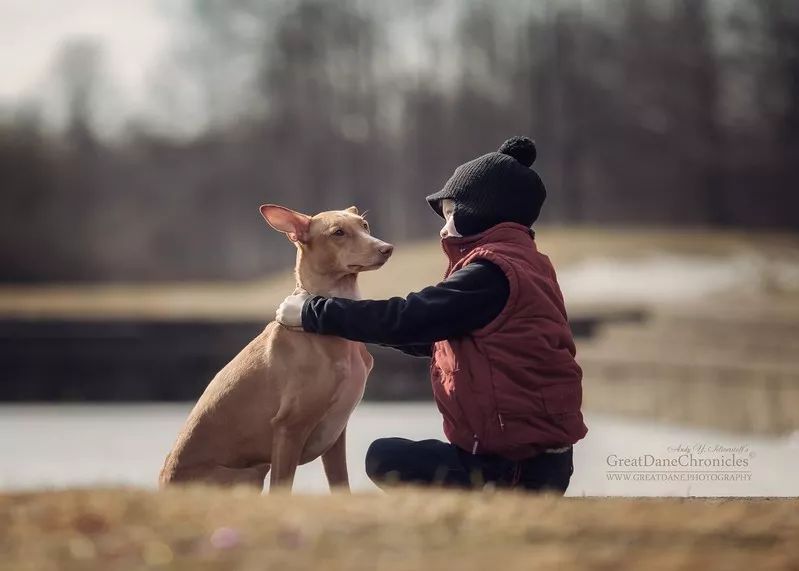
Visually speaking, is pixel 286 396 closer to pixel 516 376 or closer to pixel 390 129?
pixel 516 376

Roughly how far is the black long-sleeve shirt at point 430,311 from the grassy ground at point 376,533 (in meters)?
0.66

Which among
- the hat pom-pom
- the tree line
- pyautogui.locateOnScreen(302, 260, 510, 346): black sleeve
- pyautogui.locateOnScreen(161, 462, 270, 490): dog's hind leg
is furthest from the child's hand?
the tree line

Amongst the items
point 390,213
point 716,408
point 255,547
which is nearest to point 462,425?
point 255,547

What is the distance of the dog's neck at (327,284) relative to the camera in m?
3.45

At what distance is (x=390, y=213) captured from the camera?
18797 millimetres

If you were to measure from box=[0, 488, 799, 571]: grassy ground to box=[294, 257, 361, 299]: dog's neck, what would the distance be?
101 cm

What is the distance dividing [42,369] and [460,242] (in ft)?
31.6

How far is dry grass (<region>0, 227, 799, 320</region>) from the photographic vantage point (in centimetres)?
1545

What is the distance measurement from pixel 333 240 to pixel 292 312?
0.26 m

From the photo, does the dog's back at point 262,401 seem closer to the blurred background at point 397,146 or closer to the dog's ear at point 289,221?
the dog's ear at point 289,221

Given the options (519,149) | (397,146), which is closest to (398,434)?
(519,149)

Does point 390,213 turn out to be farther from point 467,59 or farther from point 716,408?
point 716,408

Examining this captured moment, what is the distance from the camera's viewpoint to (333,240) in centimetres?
341

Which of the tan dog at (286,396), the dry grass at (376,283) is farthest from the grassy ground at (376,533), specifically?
the dry grass at (376,283)
